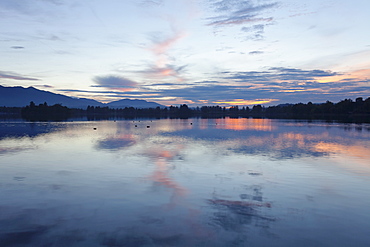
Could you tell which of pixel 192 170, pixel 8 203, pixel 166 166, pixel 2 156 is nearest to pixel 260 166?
pixel 192 170

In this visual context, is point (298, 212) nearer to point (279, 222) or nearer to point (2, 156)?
point (279, 222)

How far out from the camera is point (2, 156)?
2641 cm

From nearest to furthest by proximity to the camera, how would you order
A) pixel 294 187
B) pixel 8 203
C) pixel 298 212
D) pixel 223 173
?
pixel 298 212
pixel 8 203
pixel 294 187
pixel 223 173

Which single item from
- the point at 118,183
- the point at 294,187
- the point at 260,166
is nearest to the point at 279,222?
the point at 294,187

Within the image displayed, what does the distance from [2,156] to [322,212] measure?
1122 inches

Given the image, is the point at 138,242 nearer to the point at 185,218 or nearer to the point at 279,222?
the point at 185,218

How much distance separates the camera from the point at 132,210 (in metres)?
12.5

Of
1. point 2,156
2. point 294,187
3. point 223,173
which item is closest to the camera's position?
point 294,187

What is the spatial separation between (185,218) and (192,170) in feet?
31.4

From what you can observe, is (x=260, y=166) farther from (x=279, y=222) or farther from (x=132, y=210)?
(x=132, y=210)

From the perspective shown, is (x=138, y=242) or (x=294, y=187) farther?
(x=294, y=187)

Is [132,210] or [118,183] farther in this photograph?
[118,183]

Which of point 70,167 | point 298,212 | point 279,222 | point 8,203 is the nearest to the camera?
point 279,222

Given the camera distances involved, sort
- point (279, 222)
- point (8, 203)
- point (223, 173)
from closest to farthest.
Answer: point (279, 222) < point (8, 203) < point (223, 173)
